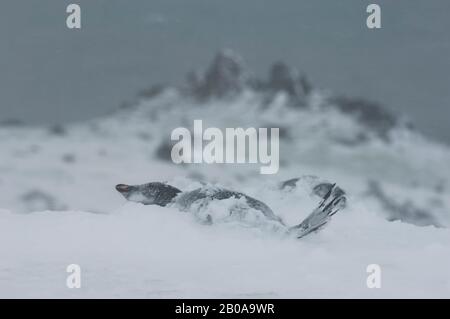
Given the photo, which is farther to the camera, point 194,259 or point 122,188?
point 122,188

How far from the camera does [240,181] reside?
3305 millimetres

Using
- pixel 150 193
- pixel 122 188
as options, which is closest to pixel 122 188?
pixel 122 188

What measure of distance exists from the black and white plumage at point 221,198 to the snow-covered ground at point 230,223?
0.03m

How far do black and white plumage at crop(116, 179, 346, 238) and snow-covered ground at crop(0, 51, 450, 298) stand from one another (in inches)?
1.2

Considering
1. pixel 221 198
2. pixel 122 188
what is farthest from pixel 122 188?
pixel 221 198

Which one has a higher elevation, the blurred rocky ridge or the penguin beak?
the blurred rocky ridge

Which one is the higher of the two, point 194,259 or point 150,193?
point 150,193

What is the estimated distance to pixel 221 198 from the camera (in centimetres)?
Answer: 328

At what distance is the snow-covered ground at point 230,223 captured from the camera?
3.10 m

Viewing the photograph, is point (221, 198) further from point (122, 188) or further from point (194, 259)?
point (122, 188)

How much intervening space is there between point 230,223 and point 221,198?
0.39ft

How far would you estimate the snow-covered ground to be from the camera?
10.2 ft

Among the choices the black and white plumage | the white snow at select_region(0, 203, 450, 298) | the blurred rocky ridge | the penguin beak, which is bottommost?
the white snow at select_region(0, 203, 450, 298)

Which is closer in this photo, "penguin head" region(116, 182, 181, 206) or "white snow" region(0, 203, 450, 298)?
"white snow" region(0, 203, 450, 298)
